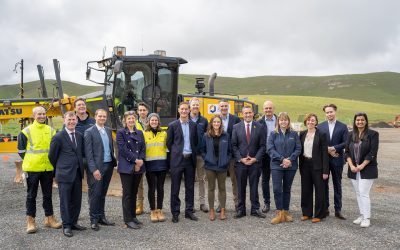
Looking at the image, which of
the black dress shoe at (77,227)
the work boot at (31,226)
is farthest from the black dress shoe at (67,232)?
the work boot at (31,226)

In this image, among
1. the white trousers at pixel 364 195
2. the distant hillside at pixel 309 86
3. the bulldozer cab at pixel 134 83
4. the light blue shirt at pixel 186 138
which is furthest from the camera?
the distant hillside at pixel 309 86

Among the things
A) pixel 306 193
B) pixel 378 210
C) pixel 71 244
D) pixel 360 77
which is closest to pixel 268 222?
pixel 306 193

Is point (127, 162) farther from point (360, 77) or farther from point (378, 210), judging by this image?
point (360, 77)

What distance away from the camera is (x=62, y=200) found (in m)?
5.89

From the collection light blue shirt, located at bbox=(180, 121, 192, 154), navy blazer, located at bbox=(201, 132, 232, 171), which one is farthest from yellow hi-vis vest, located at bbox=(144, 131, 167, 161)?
navy blazer, located at bbox=(201, 132, 232, 171)

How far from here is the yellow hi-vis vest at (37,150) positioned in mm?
5910

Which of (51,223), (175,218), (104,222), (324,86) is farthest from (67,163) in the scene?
(324,86)

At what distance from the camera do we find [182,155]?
6.62m

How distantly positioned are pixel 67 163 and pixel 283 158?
10.9 ft

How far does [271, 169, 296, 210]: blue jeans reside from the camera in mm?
6566

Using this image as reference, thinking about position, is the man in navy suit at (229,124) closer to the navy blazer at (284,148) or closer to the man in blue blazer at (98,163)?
the navy blazer at (284,148)

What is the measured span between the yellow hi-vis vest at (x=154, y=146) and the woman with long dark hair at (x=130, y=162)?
149mm

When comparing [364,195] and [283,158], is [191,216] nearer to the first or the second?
[283,158]

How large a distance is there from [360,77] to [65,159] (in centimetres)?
15423
